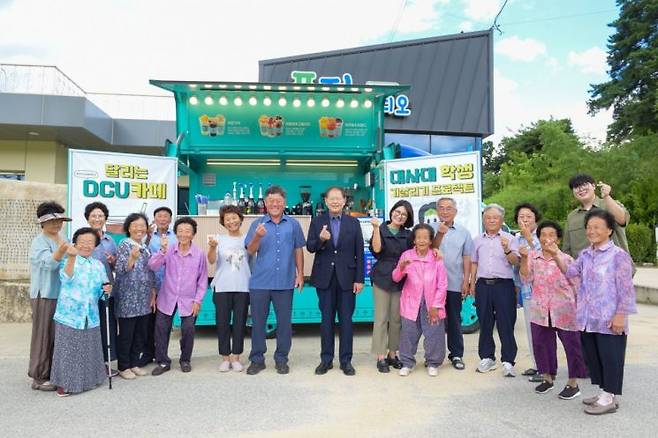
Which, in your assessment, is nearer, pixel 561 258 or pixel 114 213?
pixel 561 258

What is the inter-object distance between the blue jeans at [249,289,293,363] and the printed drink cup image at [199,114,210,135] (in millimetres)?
3609

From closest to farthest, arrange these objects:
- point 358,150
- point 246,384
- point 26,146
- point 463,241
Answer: point 246,384 < point 463,241 < point 358,150 < point 26,146

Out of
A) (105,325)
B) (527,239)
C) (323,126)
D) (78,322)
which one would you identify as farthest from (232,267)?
(323,126)

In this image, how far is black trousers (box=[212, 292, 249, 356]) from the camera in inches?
187

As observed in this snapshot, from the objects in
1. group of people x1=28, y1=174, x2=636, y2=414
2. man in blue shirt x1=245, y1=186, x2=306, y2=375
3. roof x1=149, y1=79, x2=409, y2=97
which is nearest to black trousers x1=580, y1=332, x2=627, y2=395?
group of people x1=28, y1=174, x2=636, y2=414

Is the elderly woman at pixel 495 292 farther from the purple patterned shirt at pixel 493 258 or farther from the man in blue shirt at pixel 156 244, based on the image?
the man in blue shirt at pixel 156 244

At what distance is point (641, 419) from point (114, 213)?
5.97 metres

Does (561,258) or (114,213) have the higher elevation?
(114,213)

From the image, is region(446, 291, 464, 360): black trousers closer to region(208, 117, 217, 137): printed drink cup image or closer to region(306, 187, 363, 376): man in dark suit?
region(306, 187, 363, 376): man in dark suit

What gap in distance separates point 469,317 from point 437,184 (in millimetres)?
1792

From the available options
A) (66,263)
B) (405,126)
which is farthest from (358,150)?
(405,126)

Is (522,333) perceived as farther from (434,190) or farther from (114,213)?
(114,213)

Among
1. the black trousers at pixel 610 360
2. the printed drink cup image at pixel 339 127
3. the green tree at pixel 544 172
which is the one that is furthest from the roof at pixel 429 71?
the black trousers at pixel 610 360

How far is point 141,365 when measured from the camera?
15.5 ft
